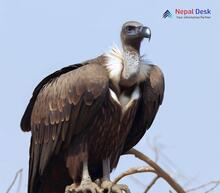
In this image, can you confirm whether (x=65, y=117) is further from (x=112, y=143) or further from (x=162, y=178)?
(x=162, y=178)

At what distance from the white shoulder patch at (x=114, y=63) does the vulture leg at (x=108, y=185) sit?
1.00 meters

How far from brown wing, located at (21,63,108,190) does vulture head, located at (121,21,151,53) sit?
0.45 m

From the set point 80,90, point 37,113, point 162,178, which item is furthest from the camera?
point 37,113

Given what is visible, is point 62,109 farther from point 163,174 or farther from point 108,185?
point 163,174

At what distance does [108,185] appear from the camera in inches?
297

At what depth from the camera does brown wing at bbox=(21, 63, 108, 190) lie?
7375mm

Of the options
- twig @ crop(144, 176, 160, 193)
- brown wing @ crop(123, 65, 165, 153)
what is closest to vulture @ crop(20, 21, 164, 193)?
brown wing @ crop(123, 65, 165, 153)

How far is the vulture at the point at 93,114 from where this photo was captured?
7445 mm

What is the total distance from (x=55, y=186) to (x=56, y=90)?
1.17m

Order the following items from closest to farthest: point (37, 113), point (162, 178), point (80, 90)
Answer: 1. point (162, 178)
2. point (80, 90)
3. point (37, 113)

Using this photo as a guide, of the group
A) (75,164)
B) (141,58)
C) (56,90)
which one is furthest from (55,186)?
(141,58)

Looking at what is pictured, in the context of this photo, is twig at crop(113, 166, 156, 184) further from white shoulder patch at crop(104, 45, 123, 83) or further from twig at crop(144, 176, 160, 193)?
white shoulder patch at crop(104, 45, 123, 83)

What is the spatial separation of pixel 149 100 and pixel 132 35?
2.42 feet

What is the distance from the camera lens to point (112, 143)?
25.3 ft
